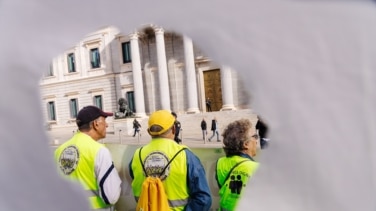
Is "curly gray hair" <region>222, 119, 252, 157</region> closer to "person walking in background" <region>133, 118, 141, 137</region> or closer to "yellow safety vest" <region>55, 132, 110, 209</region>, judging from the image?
"person walking in background" <region>133, 118, 141, 137</region>

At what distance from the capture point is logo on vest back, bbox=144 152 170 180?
866 millimetres

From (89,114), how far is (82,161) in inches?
5.9

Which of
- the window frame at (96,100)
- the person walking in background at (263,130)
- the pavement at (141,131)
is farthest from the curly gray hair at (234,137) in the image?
the window frame at (96,100)

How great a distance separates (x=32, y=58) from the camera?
1.83 feet

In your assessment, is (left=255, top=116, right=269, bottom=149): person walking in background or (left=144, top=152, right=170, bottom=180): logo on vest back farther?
(left=144, top=152, right=170, bottom=180): logo on vest back

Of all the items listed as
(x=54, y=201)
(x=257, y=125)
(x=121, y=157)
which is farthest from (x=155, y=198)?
(x=257, y=125)

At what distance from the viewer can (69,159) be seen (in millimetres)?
735

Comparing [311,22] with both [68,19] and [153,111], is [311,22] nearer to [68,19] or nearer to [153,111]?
[68,19]

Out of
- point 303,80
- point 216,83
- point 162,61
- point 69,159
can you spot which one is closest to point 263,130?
point 303,80

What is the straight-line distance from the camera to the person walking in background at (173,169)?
2.67 ft

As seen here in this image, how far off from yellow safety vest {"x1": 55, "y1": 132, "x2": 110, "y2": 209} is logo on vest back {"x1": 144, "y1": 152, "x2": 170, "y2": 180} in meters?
0.13

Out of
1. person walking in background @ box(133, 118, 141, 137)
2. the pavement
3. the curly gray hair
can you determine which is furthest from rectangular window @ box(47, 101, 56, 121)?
the curly gray hair

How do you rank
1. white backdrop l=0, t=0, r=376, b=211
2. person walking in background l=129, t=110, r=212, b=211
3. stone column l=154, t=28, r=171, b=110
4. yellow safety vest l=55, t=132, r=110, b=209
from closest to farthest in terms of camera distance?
white backdrop l=0, t=0, r=376, b=211 < stone column l=154, t=28, r=171, b=110 < yellow safety vest l=55, t=132, r=110, b=209 < person walking in background l=129, t=110, r=212, b=211

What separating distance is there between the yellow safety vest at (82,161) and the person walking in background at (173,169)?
0.10 m
